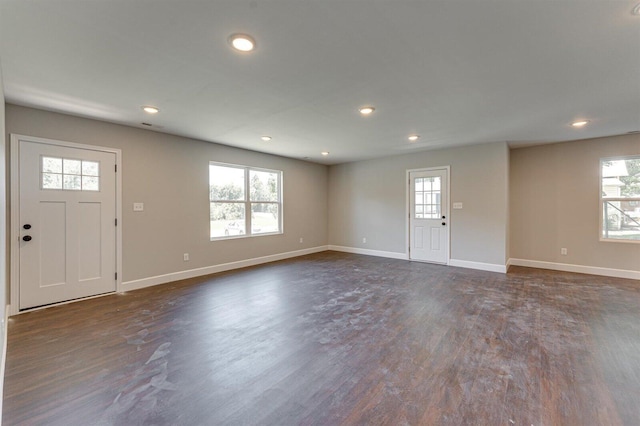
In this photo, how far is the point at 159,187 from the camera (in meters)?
4.49

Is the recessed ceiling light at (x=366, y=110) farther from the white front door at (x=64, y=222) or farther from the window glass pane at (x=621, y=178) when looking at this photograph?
the window glass pane at (x=621, y=178)

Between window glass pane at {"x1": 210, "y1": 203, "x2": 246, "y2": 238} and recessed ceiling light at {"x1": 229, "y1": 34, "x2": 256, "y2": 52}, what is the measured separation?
12.0ft

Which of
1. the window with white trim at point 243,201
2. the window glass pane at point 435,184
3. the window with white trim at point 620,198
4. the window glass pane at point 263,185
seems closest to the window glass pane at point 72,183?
the window with white trim at point 243,201

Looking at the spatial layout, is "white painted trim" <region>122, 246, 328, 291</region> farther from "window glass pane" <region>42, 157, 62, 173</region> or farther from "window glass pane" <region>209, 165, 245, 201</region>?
"window glass pane" <region>42, 157, 62, 173</region>

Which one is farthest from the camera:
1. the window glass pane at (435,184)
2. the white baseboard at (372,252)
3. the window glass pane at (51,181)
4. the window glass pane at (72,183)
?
the white baseboard at (372,252)

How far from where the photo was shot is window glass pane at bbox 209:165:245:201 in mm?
5273

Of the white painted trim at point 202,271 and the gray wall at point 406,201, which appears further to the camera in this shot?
the gray wall at point 406,201

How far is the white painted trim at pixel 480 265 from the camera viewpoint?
514 cm

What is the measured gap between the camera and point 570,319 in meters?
3.05

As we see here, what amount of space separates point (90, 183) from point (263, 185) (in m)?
3.09

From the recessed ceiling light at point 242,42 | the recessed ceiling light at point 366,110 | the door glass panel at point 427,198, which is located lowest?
the door glass panel at point 427,198

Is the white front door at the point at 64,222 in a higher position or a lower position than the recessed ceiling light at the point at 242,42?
lower

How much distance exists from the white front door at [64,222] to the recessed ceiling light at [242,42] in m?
3.10

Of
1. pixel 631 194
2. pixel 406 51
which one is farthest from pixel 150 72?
pixel 631 194
